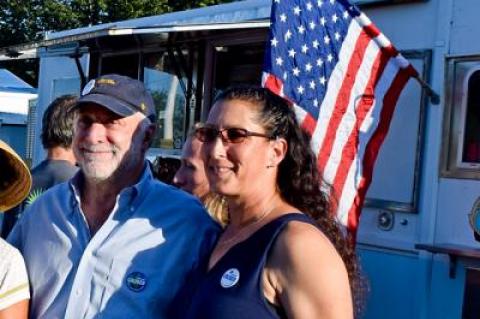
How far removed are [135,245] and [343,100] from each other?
227 centimetres

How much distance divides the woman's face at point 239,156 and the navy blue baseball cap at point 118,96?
34 cm

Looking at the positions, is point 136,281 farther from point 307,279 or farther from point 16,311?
point 307,279

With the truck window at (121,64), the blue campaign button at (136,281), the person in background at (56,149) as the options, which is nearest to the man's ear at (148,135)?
the blue campaign button at (136,281)

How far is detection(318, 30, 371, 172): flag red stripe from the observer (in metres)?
4.24

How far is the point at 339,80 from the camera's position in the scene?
431cm

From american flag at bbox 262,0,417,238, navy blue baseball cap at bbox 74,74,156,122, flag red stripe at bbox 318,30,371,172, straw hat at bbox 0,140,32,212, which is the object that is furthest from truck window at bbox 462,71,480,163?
straw hat at bbox 0,140,32,212

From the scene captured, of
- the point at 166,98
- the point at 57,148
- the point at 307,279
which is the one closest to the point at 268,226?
the point at 307,279

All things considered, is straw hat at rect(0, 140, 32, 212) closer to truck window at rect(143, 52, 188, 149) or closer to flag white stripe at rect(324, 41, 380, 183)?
flag white stripe at rect(324, 41, 380, 183)

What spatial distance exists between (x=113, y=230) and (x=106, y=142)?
28 centimetres

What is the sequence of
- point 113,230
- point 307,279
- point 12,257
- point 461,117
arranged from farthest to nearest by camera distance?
point 461,117 < point 113,230 < point 12,257 < point 307,279

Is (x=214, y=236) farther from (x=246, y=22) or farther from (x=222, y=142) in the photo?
(x=246, y=22)

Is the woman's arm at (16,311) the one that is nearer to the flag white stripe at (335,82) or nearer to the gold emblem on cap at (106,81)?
the gold emblem on cap at (106,81)

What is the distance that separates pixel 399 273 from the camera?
13.6 ft

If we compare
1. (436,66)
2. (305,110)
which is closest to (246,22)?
(305,110)
